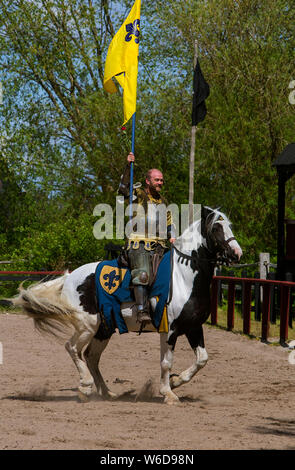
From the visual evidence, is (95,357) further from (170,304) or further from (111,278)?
(170,304)

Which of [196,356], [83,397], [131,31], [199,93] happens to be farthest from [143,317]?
[199,93]

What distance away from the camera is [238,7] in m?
25.2

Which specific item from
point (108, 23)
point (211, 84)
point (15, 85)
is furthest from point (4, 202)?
point (211, 84)

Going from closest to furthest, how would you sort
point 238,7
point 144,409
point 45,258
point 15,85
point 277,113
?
point 144,409 → point 45,258 → point 277,113 → point 238,7 → point 15,85

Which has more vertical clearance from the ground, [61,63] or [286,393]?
[61,63]

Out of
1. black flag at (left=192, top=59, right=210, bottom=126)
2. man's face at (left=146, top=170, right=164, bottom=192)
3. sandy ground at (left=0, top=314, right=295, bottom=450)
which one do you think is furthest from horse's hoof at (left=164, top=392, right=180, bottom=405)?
black flag at (left=192, top=59, right=210, bottom=126)

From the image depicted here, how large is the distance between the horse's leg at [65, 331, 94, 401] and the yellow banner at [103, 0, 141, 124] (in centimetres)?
267

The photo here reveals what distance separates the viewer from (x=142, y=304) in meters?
8.01

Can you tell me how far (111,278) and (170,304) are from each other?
69 centimetres

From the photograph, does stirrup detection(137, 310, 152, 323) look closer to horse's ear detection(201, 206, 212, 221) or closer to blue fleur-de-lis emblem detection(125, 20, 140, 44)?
horse's ear detection(201, 206, 212, 221)

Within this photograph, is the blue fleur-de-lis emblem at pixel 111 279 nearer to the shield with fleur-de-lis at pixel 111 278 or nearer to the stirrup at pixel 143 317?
the shield with fleur-de-lis at pixel 111 278

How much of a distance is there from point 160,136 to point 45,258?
22.8ft

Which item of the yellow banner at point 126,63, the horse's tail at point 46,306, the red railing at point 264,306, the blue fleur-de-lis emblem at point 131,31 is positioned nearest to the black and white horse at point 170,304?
the horse's tail at point 46,306
